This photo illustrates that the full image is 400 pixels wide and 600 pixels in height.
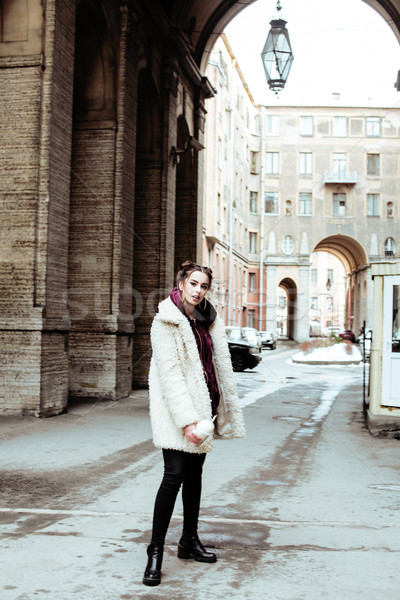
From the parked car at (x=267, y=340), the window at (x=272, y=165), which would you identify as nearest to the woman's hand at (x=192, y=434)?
the parked car at (x=267, y=340)

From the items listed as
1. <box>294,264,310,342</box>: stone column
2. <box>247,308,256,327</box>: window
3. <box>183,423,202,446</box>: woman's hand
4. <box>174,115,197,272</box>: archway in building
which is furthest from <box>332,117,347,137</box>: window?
<box>183,423,202,446</box>: woman's hand

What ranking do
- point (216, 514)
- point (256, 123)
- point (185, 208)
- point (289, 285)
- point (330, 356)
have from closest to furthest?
point (216, 514), point (185, 208), point (330, 356), point (256, 123), point (289, 285)

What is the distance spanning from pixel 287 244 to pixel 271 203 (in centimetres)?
370

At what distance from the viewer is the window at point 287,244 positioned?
61.4 meters

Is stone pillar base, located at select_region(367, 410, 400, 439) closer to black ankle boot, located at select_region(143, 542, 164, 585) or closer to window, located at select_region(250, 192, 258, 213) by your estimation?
black ankle boot, located at select_region(143, 542, 164, 585)

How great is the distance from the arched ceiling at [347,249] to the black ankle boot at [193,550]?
57.0 meters

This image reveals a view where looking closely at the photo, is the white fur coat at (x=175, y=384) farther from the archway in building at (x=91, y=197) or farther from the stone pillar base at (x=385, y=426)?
the archway in building at (x=91, y=197)

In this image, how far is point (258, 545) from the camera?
4.91m

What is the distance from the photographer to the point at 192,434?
4199 mm

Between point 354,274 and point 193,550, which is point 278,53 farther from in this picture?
point 354,274

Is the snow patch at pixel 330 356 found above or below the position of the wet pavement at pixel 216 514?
below

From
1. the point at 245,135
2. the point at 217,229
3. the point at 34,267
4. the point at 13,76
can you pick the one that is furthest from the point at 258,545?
the point at 245,135

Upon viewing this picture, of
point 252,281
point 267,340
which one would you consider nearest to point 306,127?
point 252,281

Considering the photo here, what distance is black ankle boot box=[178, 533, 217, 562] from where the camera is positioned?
14.8ft
